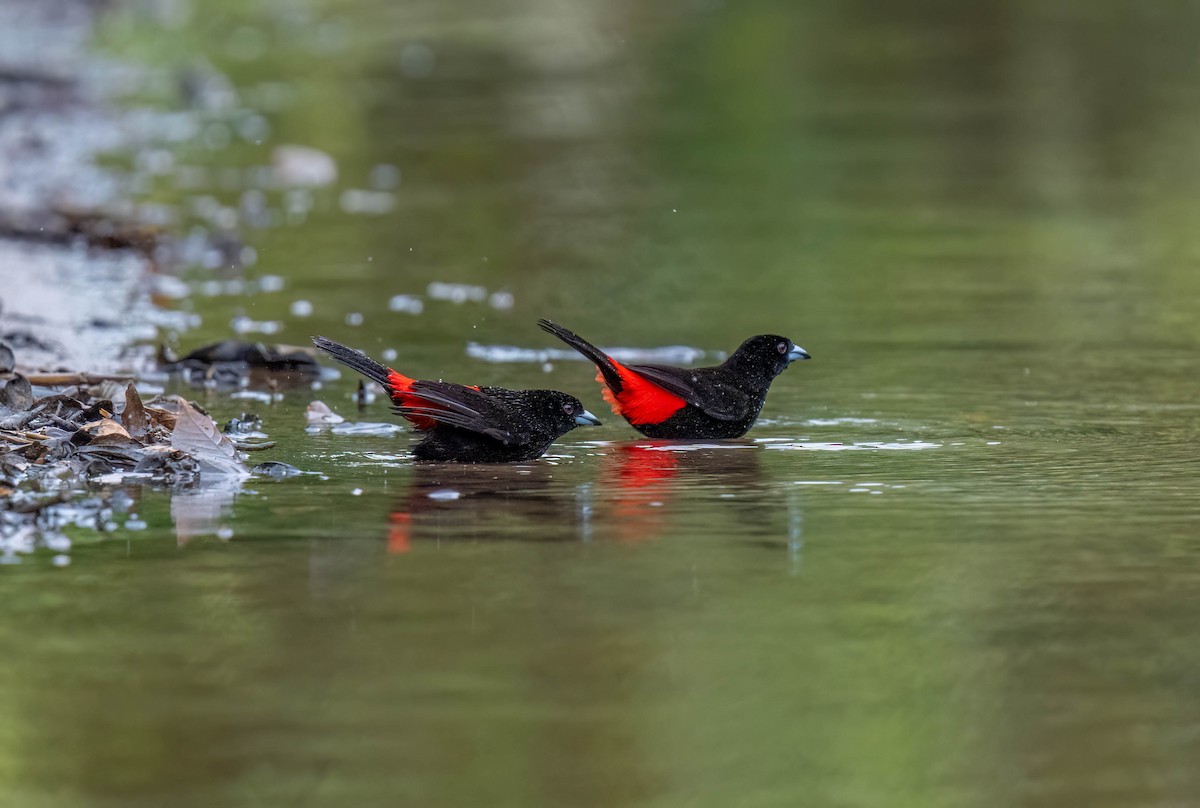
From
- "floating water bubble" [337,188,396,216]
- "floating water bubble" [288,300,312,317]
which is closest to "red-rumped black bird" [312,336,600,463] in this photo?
"floating water bubble" [288,300,312,317]

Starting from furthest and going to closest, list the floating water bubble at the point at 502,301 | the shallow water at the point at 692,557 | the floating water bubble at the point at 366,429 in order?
the floating water bubble at the point at 502,301 → the floating water bubble at the point at 366,429 → the shallow water at the point at 692,557

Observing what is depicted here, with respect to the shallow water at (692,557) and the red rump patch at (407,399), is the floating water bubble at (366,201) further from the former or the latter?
the red rump patch at (407,399)

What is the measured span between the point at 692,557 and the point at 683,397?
190cm

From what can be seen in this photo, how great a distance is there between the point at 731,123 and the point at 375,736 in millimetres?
16583

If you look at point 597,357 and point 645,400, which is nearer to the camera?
point 597,357

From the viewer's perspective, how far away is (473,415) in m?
6.62

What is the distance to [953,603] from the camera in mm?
4848

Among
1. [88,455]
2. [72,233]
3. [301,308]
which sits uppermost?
[72,233]

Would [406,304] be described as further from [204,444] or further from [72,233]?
[204,444]

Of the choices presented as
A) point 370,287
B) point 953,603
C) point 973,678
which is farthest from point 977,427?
point 370,287

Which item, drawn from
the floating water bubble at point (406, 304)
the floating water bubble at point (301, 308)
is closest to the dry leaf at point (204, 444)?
the floating water bubble at point (301, 308)

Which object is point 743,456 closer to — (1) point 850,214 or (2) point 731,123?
(1) point 850,214

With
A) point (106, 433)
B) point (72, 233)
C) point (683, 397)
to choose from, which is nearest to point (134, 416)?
point (106, 433)

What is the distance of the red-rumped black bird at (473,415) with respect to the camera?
6617mm
